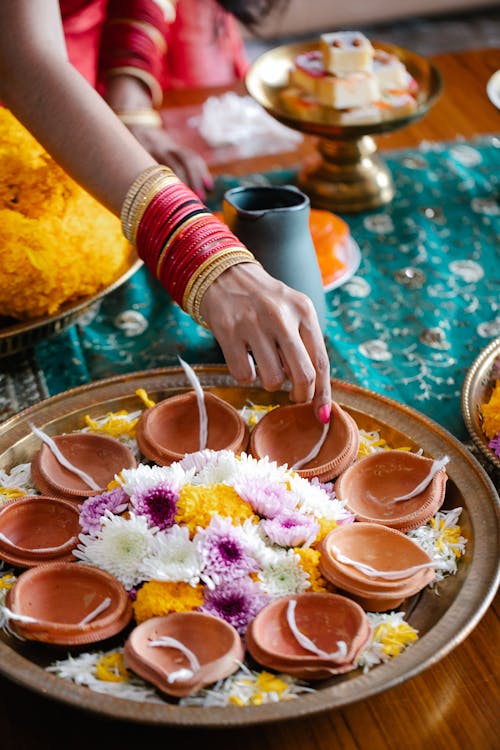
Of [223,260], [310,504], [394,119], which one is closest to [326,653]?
[310,504]

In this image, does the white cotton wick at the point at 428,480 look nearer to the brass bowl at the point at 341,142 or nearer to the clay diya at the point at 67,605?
the clay diya at the point at 67,605

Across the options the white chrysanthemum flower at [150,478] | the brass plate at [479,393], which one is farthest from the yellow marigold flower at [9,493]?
the brass plate at [479,393]

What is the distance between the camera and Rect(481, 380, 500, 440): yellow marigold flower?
863 mm

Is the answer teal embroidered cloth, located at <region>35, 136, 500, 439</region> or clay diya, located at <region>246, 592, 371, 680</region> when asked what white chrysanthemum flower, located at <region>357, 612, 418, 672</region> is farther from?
teal embroidered cloth, located at <region>35, 136, 500, 439</region>

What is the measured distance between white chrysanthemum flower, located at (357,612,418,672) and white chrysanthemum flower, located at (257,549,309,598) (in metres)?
0.06

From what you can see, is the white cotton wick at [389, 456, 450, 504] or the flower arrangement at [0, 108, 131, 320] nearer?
the white cotton wick at [389, 456, 450, 504]

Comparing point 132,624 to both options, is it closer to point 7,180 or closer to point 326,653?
point 326,653

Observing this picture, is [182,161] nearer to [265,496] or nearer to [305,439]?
[305,439]

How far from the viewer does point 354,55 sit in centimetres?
133

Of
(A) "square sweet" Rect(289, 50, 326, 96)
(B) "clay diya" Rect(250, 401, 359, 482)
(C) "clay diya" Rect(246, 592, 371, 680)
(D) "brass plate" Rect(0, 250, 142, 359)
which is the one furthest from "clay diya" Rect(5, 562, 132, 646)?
(A) "square sweet" Rect(289, 50, 326, 96)

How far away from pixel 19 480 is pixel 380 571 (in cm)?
34

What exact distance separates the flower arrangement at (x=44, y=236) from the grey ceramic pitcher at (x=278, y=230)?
168mm

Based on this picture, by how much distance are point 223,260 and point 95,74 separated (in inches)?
36.0

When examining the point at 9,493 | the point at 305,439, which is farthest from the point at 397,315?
the point at 9,493
